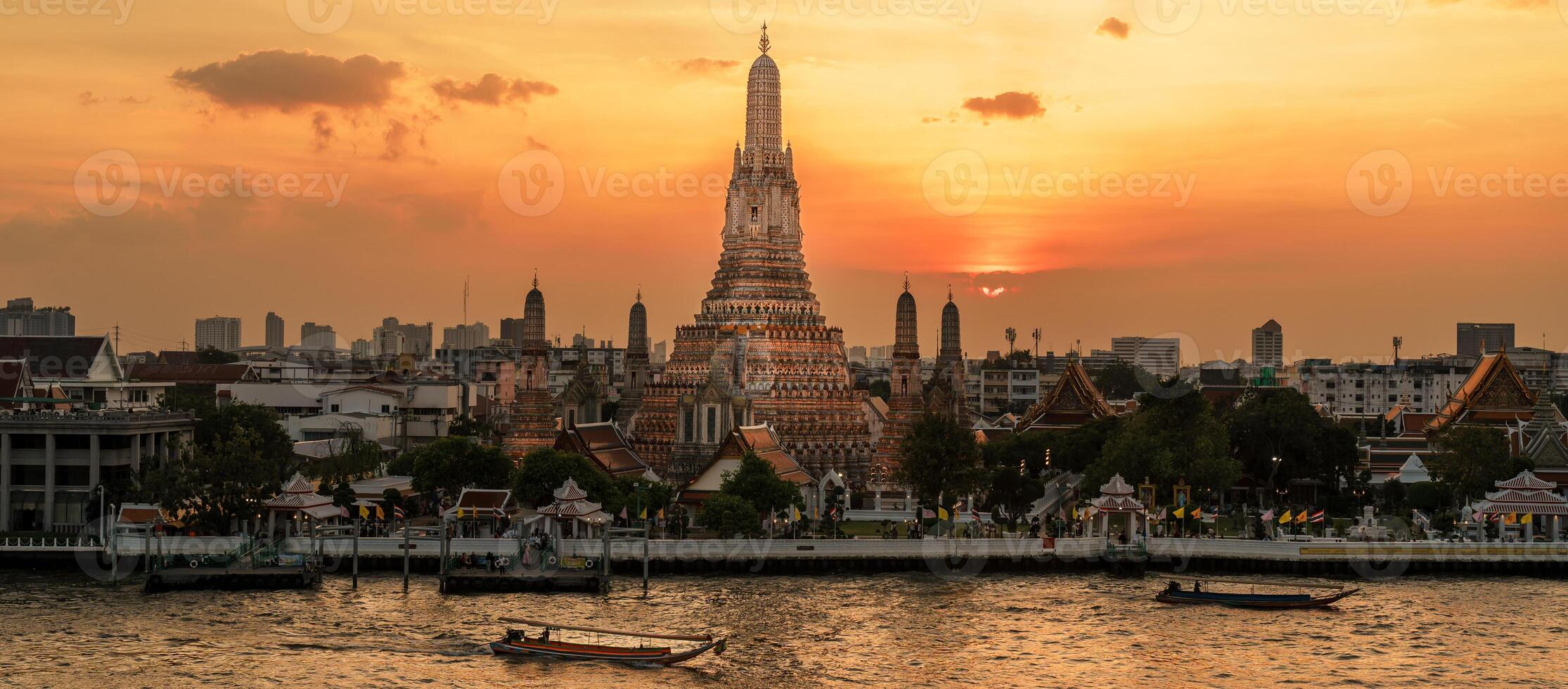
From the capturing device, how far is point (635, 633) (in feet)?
181

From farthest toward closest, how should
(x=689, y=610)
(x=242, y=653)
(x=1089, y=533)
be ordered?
(x=1089, y=533), (x=689, y=610), (x=242, y=653)

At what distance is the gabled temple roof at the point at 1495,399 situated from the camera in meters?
110

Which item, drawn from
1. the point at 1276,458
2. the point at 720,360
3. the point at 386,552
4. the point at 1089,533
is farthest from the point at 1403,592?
the point at 720,360

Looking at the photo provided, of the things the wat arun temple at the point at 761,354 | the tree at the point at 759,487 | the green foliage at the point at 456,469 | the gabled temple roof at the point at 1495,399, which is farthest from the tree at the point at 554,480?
the gabled temple roof at the point at 1495,399

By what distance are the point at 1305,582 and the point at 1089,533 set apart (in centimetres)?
964

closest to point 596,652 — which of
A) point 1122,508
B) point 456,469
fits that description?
point 1122,508

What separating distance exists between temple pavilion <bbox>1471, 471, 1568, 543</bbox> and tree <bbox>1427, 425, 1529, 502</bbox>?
483 cm

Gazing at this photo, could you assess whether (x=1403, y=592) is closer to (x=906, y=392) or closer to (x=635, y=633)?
(x=635, y=633)

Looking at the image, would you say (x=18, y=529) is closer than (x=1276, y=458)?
Yes

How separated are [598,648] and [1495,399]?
75468 millimetres

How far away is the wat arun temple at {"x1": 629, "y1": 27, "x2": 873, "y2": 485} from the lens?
100 metres

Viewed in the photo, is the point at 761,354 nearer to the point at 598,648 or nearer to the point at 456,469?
the point at 456,469

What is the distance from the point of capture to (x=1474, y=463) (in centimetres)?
8231

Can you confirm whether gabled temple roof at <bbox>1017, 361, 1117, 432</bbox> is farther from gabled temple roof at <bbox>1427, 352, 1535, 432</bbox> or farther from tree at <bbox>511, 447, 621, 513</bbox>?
tree at <bbox>511, 447, 621, 513</bbox>
